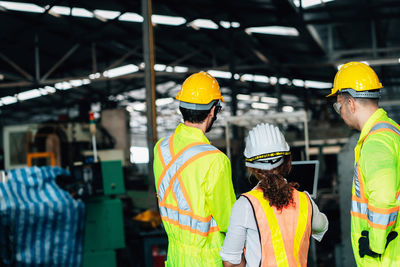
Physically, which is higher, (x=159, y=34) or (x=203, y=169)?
(x=159, y=34)

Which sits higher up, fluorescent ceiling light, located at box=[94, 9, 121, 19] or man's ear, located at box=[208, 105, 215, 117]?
fluorescent ceiling light, located at box=[94, 9, 121, 19]

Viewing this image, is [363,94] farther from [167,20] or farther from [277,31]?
[277,31]

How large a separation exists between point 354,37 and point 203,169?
1145 centimetres

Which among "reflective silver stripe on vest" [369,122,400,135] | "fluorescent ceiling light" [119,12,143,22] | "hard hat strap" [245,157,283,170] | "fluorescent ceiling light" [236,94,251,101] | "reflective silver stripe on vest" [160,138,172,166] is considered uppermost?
"fluorescent ceiling light" [119,12,143,22]

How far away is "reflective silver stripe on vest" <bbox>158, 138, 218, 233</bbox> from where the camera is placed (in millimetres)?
2613

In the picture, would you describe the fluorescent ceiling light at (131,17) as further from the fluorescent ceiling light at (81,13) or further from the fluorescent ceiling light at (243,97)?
the fluorescent ceiling light at (243,97)

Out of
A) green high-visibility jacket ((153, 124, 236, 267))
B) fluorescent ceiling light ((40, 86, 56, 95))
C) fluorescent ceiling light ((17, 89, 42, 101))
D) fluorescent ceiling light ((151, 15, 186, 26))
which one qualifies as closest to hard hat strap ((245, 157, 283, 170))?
green high-visibility jacket ((153, 124, 236, 267))

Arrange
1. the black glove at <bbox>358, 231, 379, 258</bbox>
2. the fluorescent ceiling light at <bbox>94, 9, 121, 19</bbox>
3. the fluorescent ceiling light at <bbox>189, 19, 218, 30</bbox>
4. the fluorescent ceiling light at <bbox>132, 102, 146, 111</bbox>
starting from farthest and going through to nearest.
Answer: the fluorescent ceiling light at <bbox>132, 102, 146, 111</bbox> → the fluorescent ceiling light at <bbox>189, 19, 218, 30</bbox> → the fluorescent ceiling light at <bbox>94, 9, 121, 19</bbox> → the black glove at <bbox>358, 231, 379, 258</bbox>

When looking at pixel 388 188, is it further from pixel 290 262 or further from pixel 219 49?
pixel 219 49

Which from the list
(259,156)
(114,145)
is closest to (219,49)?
(114,145)

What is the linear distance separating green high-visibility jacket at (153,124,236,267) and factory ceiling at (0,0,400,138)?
21.0ft

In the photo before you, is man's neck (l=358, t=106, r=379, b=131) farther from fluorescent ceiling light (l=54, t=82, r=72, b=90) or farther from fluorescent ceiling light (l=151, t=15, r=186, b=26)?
fluorescent ceiling light (l=54, t=82, r=72, b=90)

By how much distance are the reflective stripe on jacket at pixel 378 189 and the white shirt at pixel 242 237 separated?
650 mm

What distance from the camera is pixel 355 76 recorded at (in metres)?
2.74
